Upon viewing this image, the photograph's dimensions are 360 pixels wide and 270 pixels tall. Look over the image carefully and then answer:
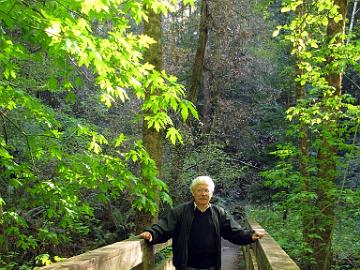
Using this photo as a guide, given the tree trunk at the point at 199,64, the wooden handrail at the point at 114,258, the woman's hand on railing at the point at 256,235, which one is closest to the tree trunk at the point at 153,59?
the wooden handrail at the point at 114,258

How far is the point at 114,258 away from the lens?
3.31 m

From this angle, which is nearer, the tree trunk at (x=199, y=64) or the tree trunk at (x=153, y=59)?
the tree trunk at (x=153, y=59)

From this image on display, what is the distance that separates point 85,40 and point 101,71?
0.59 meters

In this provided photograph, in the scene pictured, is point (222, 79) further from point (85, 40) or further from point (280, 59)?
point (85, 40)

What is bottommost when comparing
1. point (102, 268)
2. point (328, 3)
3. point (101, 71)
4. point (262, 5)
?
point (102, 268)

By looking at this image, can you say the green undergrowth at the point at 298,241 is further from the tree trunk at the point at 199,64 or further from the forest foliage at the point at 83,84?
the tree trunk at the point at 199,64

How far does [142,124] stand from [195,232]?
26.4 feet

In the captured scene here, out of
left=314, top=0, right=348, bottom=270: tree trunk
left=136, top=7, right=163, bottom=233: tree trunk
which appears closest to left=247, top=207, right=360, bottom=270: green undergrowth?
left=314, top=0, right=348, bottom=270: tree trunk

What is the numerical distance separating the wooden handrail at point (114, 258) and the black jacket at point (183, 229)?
222mm

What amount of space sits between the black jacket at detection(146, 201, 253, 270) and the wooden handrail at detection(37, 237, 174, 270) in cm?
22

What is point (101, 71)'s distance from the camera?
4320 millimetres

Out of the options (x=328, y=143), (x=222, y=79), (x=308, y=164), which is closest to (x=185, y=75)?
(x=222, y=79)

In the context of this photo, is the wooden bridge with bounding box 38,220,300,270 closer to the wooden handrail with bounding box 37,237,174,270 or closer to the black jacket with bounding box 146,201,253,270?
the wooden handrail with bounding box 37,237,174,270

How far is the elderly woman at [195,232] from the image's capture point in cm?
439
